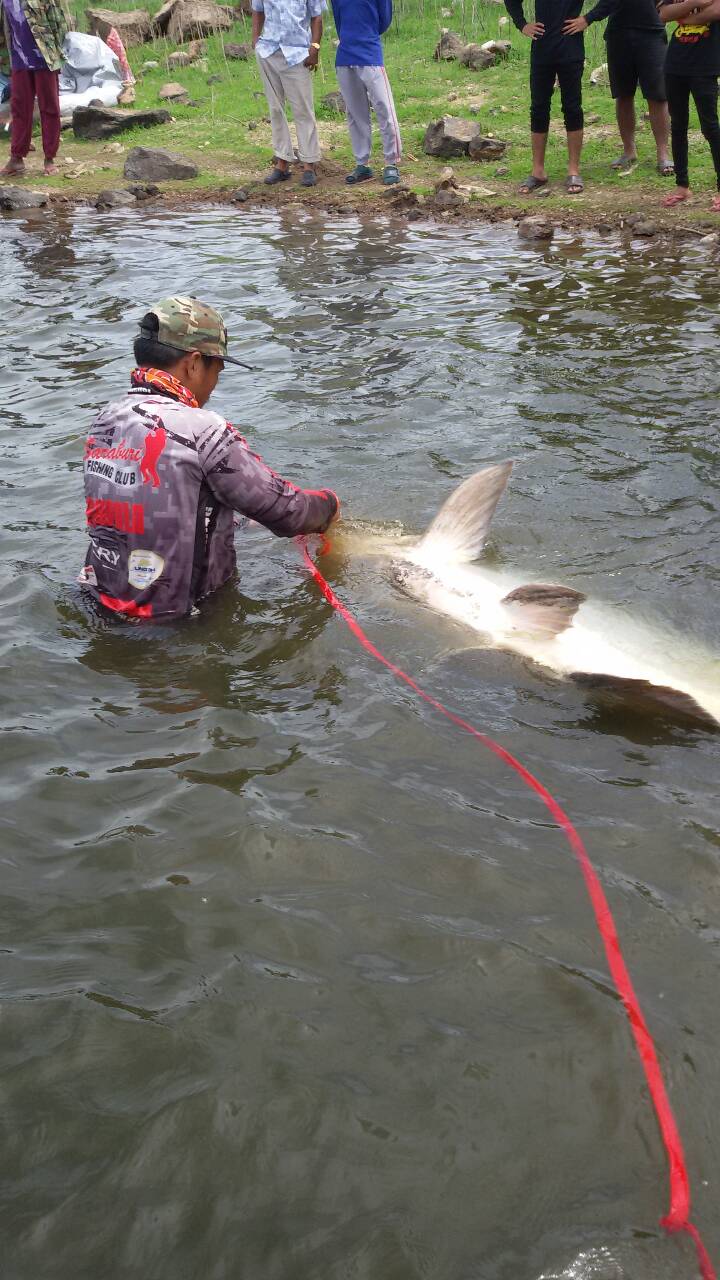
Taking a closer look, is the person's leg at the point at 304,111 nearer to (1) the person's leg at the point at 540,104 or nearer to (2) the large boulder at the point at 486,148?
(2) the large boulder at the point at 486,148

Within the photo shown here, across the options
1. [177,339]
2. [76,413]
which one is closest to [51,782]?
[177,339]

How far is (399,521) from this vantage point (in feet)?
18.5

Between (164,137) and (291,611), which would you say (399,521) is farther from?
(164,137)

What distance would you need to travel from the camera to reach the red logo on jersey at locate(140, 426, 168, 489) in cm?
420

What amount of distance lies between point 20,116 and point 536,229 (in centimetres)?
924

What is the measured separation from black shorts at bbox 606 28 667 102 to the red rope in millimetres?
9070

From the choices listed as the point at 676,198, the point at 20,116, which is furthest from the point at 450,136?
the point at 20,116

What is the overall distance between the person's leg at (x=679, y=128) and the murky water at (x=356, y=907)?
4.55m

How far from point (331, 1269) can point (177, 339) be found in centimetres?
350

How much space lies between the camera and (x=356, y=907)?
300 cm

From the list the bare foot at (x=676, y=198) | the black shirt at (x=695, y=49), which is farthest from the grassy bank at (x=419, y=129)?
the black shirt at (x=695, y=49)

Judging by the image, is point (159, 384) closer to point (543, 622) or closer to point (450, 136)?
point (543, 622)

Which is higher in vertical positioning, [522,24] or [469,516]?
[522,24]

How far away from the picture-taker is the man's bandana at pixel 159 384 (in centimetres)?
434
